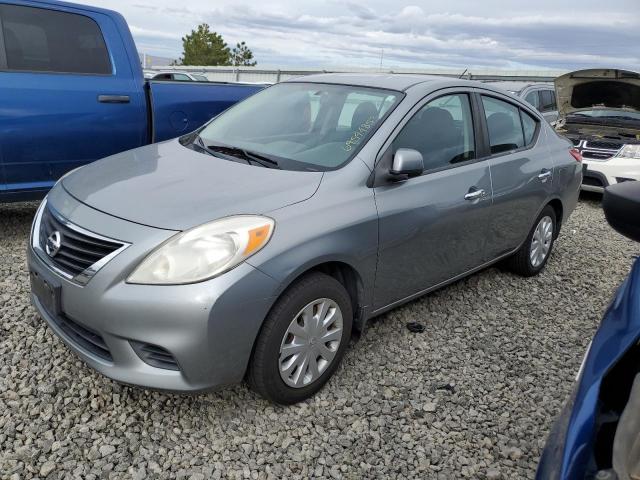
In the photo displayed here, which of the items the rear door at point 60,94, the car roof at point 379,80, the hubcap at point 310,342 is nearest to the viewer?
the hubcap at point 310,342

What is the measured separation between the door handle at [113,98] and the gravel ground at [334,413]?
64.4 inches

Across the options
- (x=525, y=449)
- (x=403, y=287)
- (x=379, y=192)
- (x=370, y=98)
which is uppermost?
(x=370, y=98)

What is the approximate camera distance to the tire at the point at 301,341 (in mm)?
2471

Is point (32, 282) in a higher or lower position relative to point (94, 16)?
lower

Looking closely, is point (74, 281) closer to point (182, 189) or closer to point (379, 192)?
point (182, 189)

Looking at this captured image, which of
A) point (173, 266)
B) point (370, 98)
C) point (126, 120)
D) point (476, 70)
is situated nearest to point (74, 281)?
point (173, 266)

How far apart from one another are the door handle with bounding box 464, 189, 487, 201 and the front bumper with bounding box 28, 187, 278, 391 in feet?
5.45

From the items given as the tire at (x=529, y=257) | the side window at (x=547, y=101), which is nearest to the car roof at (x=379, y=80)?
the tire at (x=529, y=257)

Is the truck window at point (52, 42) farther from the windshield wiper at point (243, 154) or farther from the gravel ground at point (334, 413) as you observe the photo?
the windshield wiper at point (243, 154)

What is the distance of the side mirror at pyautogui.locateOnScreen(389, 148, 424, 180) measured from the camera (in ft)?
9.49

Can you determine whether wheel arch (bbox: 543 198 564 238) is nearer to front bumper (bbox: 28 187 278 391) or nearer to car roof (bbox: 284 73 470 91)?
car roof (bbox: 284 73 470 91)

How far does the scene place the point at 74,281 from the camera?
7.87 feet

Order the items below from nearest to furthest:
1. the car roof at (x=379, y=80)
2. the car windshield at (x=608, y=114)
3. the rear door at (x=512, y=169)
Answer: the car roof at (x=379, y=80) < the rear door at (x=512, y=169) < the car windshield at (x=608, y=114)

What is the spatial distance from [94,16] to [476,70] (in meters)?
17.8
